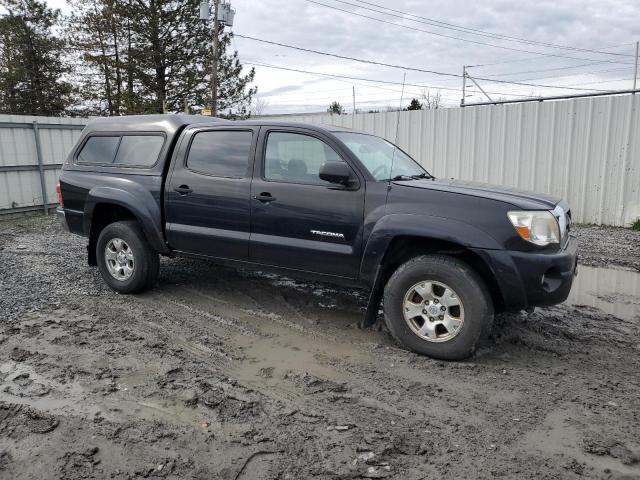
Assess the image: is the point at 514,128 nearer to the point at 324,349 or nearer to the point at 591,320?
the point at 591,320

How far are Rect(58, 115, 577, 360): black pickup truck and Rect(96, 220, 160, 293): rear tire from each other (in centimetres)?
2

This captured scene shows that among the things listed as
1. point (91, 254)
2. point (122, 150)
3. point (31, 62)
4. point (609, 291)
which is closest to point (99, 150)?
point (122, 150)

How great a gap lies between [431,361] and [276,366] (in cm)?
119

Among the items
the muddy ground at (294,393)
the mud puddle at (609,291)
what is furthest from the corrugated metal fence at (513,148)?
the muddy ground at (294,393)

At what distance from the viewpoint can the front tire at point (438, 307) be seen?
383cm

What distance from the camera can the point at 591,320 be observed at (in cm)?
494

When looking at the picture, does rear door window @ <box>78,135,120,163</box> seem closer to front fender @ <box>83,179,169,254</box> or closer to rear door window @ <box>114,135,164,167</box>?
rear door window @ <box>114,135,164,167</box>

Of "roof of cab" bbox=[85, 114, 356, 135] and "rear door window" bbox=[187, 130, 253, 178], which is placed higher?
"roof of cab" bbox=[85, 114, 356, 135]

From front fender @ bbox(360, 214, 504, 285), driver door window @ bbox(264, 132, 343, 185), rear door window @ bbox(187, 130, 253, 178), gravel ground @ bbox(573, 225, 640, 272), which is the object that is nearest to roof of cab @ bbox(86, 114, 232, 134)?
rear door window @ bbox(187, 130, 253, 178)

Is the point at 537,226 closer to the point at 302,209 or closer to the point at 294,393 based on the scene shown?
the point at 302,209

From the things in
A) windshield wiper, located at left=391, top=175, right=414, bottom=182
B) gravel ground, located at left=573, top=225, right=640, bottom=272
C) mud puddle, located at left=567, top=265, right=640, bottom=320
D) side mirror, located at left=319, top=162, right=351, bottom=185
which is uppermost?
side mirror, located at left=319, top=162, right=351, bottom=185

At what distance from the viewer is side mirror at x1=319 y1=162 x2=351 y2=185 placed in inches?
163

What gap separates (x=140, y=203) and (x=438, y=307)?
321 cm

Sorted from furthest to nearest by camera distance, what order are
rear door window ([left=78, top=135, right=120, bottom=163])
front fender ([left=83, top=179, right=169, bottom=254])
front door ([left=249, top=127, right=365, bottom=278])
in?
rear door window ([left=78, top=135, right=120, bottom=163])
front fender ([left=83, top=179, right=169, bottom=254])
front door ([left=249, top=127, right=365, bottom=278])
